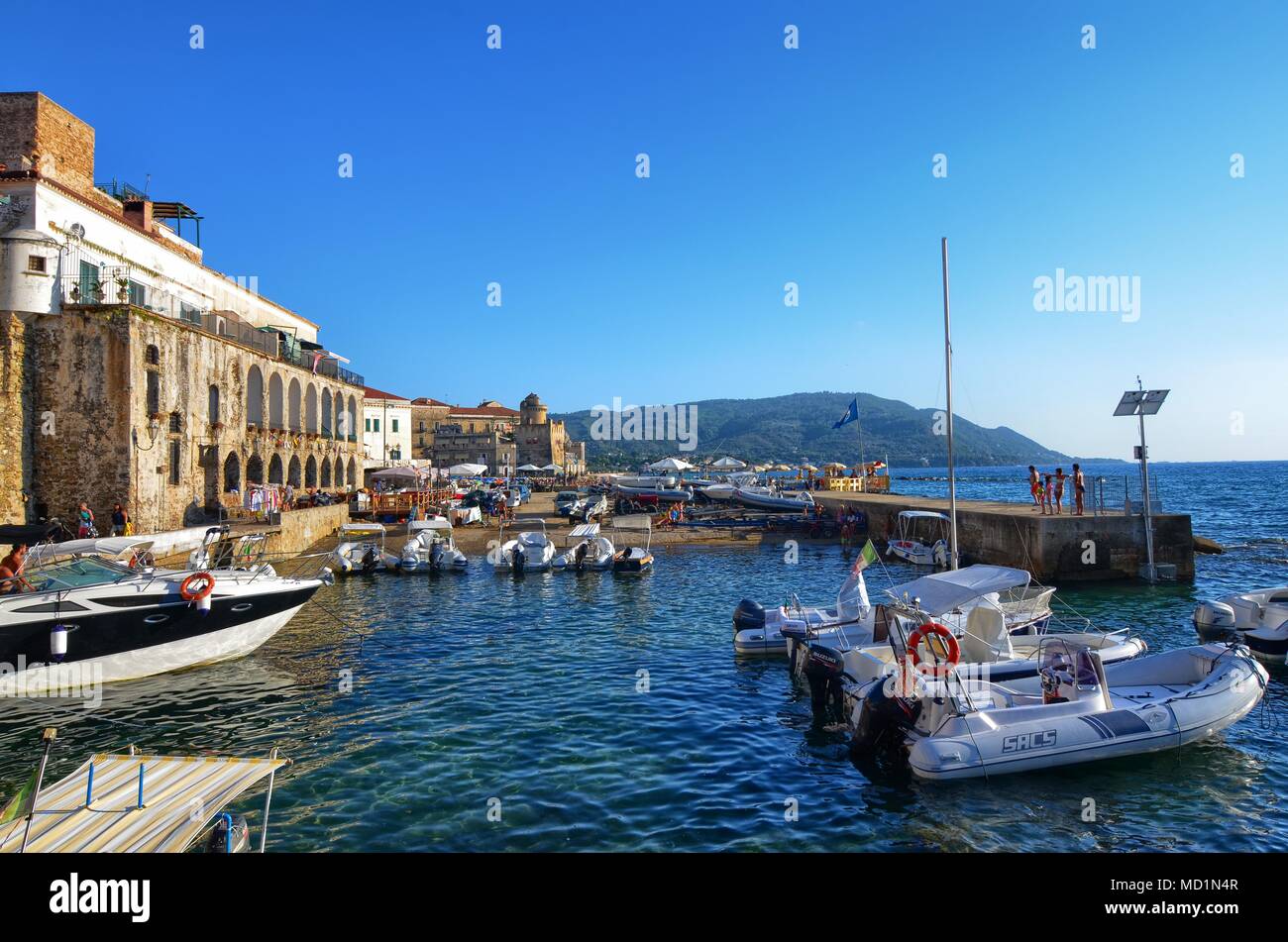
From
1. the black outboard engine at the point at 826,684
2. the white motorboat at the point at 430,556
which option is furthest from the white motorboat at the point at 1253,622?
the white motorboat at the point at 430,556

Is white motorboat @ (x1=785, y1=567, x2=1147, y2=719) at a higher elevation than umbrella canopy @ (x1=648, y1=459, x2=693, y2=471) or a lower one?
lower

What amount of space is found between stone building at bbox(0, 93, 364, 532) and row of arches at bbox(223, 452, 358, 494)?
0.22 meters

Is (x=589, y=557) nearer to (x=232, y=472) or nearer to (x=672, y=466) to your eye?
(x=232, y=472)

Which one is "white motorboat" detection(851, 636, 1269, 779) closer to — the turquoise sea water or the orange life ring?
the turquoise sea water

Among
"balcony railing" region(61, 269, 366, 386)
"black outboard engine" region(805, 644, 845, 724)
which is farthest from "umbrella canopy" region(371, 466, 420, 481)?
"black outboard engine" region(805, 644, 845, 724)

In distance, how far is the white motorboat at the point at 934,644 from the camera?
1276cm

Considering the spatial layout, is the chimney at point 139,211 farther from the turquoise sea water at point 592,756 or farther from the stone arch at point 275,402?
the turquoise sea water at point 592,756

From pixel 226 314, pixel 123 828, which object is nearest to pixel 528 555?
pixel 123 828

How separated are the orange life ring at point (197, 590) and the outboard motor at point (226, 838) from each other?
1007 cm

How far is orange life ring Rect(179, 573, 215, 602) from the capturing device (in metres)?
15.4

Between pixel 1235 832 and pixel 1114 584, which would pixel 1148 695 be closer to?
pixel 1235 832
